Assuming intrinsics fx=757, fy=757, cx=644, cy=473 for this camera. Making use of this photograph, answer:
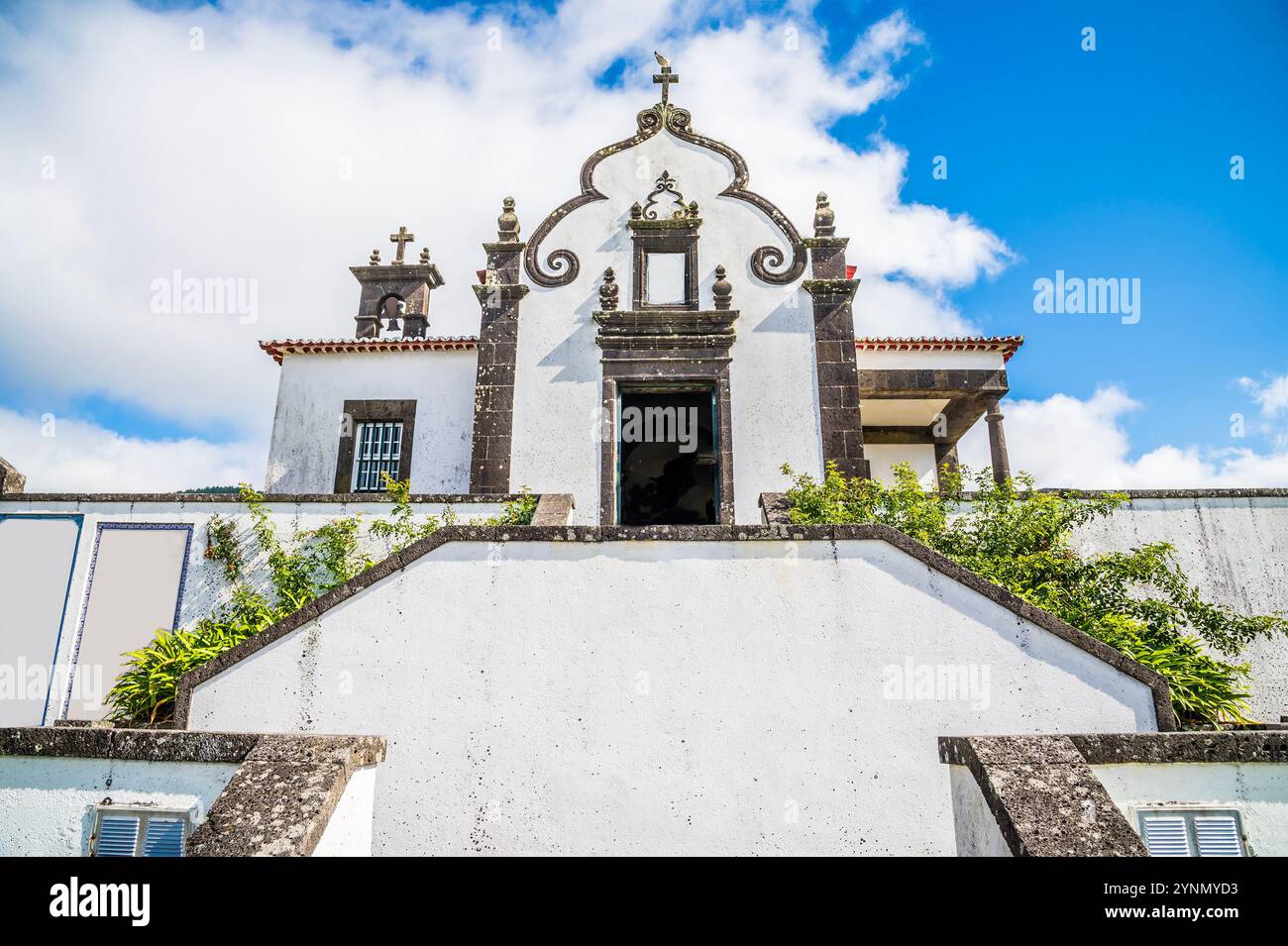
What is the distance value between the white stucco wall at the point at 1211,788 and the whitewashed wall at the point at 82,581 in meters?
6.49

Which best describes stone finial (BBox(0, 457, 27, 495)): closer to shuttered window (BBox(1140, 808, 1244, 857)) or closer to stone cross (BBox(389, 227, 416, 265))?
stone cross (BBox(389, 227, 416, 265))

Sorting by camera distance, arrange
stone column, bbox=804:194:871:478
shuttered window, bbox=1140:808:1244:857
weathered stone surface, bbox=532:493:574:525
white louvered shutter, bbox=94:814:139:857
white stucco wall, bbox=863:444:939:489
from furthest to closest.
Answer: white stucco wall, bbox=863:444:939:489
stone column, bbox=804:194:871:478
weathered stone surface, bbox=532:493:574:525
white louvered shutter, bbox=94:814:139:857
shuttered window, bbox=1140:808:1244:857

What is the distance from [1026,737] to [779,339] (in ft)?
24.1

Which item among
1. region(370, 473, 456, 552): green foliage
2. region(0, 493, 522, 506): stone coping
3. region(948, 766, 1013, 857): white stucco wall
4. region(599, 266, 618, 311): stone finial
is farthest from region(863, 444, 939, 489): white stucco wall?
region(948, 766, 1013, 857): white stucco wall

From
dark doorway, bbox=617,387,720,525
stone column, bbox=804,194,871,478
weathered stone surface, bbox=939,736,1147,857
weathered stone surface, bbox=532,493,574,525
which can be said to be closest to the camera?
weathered stone surface, bbox=939,736,1147,857

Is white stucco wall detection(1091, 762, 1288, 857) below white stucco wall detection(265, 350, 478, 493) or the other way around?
below

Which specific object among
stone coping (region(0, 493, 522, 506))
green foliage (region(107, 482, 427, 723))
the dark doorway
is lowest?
green foliage (region(107, 482, 427, 723))

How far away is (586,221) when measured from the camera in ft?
37.3

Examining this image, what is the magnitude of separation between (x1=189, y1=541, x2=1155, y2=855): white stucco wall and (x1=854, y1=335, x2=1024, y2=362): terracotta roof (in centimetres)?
835

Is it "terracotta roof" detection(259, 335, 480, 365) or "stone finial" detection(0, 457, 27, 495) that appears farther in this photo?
"terracotta roof" detection(259, 335, 480, 365)

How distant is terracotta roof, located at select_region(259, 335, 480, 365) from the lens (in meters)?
13.0

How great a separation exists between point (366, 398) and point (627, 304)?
5.18 m

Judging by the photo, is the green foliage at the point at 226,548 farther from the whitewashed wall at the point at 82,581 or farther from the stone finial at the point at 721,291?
the stone finial at the point at 721,291

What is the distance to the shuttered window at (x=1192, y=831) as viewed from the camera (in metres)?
4.08
